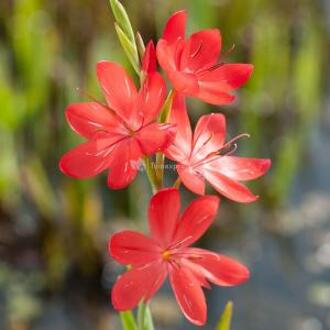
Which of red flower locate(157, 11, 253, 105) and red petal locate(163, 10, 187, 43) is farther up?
Answer: red petal locate(163, 10, 187, 43)

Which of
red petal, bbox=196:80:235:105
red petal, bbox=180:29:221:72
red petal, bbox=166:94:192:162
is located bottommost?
red petal, bbox=166:94:192:162

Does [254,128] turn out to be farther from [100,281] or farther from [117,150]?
[117,150]

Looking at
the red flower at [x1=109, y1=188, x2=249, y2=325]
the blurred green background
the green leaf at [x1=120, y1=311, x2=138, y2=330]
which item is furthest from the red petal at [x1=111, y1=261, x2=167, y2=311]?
the blurred green background

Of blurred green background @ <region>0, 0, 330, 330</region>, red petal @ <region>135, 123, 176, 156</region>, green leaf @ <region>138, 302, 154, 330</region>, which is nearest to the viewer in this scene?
red petal @ <region>135, 123, 176, 156</region>

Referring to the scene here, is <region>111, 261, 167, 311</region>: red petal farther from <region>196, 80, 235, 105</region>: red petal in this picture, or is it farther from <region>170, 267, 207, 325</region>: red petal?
<region>196, 80, 235, 105</region>: red petal

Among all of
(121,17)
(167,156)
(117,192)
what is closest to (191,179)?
(167,156)

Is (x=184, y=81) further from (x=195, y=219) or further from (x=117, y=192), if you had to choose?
(x=117, y=192)

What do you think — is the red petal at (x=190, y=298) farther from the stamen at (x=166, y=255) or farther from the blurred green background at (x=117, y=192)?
the blurred green background at (x=117, y=192)
